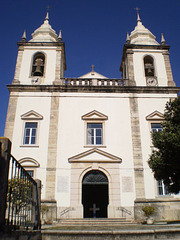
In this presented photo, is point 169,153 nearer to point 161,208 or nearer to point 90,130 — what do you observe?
point 161,208

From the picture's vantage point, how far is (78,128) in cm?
1600

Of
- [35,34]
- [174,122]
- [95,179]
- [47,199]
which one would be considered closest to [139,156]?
[95,179]

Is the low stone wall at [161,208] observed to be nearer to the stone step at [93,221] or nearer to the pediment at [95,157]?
the stone step at [93,221]

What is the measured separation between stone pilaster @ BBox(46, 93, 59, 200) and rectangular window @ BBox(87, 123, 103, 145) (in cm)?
224

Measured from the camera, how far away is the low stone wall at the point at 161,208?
44.8 feet

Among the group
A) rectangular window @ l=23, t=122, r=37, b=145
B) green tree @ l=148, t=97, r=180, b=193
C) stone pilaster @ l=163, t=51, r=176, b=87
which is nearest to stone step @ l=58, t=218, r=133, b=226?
→ green tree @ l=148, t=97, r=180, b=193

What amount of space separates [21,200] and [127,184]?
10131 mm

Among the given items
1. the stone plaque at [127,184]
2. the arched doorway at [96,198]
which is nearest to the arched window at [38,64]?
the arched doorway at [96,198]

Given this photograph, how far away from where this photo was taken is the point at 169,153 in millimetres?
10922

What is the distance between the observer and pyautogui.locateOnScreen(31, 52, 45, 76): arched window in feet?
59.9

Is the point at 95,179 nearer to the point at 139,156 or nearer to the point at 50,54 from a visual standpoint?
the point at 139,156

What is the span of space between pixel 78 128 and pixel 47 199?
496cm

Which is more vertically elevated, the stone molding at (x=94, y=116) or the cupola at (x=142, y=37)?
the cupola at (x=142, y=37)

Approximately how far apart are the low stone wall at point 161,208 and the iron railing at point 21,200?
8.30 metres
